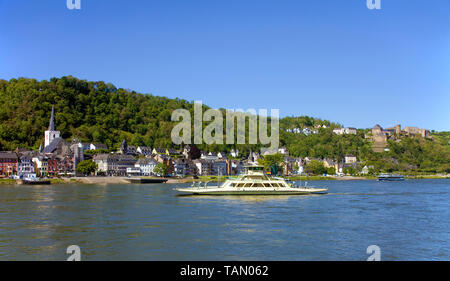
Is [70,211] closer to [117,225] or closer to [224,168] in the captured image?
[117,225]

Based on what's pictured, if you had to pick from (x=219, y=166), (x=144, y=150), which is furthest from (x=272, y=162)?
(x=144, y=150)

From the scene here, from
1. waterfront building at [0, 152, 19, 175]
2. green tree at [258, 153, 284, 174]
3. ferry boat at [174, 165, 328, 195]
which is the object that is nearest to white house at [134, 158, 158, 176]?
waterfront building at [0, 152, 19, 175]

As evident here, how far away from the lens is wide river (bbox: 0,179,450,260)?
23.8m

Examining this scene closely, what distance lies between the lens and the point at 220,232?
3009 cm

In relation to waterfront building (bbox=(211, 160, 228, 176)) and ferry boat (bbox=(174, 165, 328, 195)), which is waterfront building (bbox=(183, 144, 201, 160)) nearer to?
waterfront building (bbox=(211, 160, 228, 176))

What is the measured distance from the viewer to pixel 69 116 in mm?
172125

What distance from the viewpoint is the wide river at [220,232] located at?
78.0 feet

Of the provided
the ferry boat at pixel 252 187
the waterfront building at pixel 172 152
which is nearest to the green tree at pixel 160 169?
the waterfront building at pixel 172 152

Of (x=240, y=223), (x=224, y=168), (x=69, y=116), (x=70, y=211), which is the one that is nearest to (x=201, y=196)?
(x=70, y=211)

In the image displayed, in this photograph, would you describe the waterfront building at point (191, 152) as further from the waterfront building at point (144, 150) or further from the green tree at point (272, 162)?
the green tree at point (272, 162)

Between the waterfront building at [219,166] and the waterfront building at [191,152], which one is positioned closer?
the waterfront building at [219,166]

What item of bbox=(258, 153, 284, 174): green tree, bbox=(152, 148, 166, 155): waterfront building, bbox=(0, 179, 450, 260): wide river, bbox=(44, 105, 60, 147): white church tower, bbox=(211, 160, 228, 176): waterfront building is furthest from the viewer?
bbox=(152, 148, 166, 155): waterfront building

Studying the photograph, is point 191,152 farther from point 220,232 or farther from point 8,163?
point 220,232
